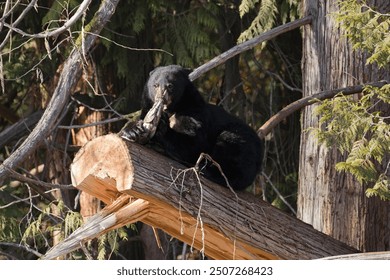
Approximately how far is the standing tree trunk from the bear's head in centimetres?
Answer: 124

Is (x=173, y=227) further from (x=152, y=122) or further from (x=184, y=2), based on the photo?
(x=184, y=2)

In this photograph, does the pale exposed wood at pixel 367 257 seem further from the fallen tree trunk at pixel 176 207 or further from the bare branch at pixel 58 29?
the bare branch at pixel 58 29

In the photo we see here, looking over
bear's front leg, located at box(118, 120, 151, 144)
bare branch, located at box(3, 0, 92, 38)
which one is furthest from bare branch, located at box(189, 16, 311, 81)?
bare branch, located at box(3, 0, 92, 38)

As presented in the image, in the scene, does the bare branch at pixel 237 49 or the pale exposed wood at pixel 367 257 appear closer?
the pale exposed wood at pixel 367 257

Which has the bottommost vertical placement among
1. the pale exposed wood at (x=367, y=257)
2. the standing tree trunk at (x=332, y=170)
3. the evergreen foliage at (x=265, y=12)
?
the pale exposed wood at (x=367, y=257)

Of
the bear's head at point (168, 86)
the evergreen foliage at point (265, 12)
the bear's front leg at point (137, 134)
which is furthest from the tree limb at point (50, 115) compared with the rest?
the evergreen foliage at point (265, 12)

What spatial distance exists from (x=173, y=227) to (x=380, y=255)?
1.31 meters

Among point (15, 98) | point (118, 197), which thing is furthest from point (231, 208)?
point (15, 98)

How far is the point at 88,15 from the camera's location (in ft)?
27.3

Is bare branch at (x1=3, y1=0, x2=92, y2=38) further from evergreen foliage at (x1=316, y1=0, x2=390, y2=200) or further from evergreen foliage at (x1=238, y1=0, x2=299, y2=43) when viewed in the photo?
evergreen foliage at (x1=238, y1=0, x2=299, y2=43)

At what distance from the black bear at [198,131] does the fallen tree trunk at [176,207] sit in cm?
22

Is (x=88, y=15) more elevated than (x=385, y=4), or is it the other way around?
(x=385, y=4)

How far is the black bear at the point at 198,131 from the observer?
19.1ft

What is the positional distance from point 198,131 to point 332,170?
144cm
